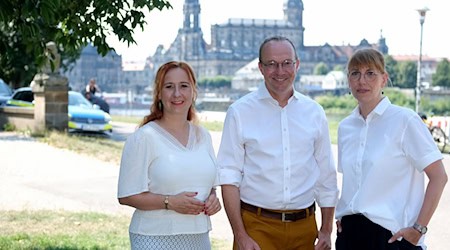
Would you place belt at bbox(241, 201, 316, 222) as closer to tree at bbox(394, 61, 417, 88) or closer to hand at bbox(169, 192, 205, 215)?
hand at bbox(169, 192, 205, 215)

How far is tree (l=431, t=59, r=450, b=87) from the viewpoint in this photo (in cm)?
12719

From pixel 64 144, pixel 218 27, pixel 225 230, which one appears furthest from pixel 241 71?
pixel 225 230

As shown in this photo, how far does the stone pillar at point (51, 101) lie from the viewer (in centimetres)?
1844

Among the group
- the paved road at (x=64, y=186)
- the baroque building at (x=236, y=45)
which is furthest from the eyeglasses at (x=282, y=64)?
the baroque building at (x=236, y=45)

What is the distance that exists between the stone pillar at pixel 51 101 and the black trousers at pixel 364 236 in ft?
51.6

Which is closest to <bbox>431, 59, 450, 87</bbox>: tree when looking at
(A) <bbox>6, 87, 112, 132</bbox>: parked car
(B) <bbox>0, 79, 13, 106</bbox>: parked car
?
(B) <bbox>0, 79, 13, 106</bbox>: parked car

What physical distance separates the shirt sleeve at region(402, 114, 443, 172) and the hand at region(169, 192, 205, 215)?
38.6 inches

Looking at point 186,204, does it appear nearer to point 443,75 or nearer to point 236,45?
point 443,75

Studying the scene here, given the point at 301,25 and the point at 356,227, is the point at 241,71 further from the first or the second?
the point at 356,227

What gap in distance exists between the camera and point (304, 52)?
150 metres

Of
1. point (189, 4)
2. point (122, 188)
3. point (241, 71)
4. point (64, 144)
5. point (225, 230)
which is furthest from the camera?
point (189, 4)

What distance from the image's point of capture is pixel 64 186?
1058 cm

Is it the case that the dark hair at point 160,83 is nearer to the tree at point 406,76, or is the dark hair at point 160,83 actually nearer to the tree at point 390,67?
the tree at point 390,67

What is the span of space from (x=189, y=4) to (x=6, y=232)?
142184mm
